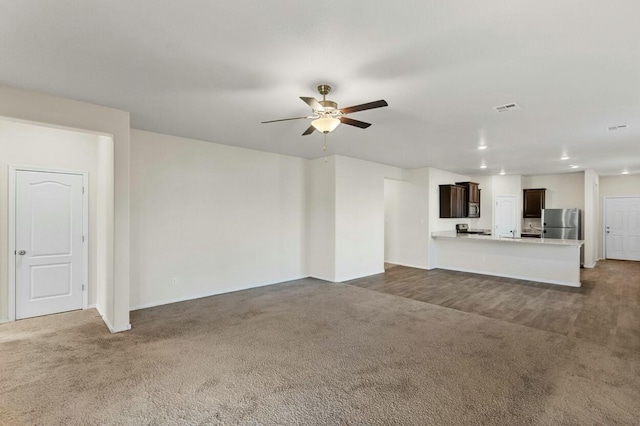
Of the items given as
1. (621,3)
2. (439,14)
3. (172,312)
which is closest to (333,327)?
(172,312)

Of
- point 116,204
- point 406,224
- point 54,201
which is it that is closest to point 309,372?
point 116,204

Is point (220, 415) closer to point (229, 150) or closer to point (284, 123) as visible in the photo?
point (284, 123)

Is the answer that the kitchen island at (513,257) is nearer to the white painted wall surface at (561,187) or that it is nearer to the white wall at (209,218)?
the white painted wall surface at (561,187)

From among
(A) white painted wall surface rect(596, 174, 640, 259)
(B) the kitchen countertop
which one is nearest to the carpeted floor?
(B) the kitchen countertop

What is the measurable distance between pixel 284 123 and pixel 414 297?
11.6ft

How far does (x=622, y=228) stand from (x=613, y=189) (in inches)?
47.0

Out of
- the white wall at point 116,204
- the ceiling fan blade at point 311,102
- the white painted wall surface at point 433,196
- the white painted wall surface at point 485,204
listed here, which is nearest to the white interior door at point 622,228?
the white painted wall surface at point 485,204

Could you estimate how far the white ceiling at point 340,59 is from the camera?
75.7 inches

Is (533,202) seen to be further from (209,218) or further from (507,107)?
(209,218)

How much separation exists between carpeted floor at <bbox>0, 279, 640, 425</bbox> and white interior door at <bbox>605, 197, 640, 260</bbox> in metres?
8.49

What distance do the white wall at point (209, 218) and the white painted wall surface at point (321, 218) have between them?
19cm

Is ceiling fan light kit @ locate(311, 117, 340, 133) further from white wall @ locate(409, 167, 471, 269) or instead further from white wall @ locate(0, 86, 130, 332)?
white wall @ locate(409, 167, 471, 269)

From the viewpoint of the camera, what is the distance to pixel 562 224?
846 centimetres

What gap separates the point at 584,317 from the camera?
4.29m
